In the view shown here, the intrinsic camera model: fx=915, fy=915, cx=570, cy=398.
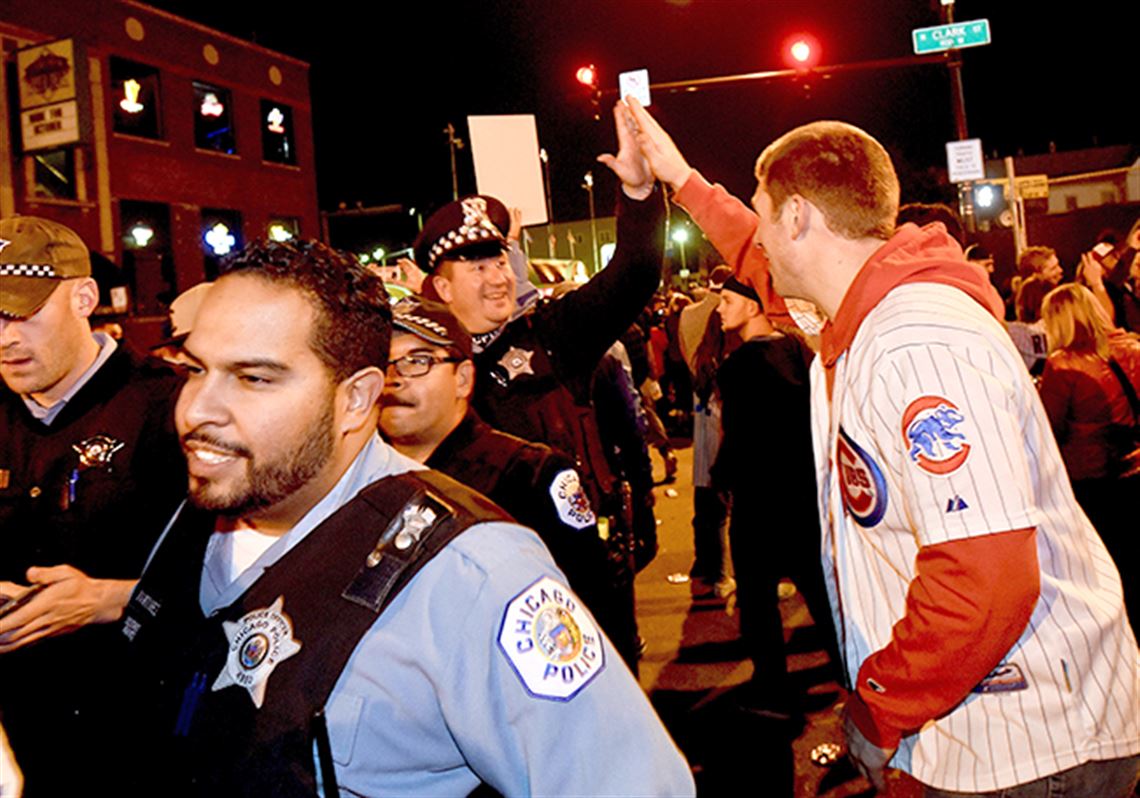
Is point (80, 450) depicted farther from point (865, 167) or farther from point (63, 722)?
point (865, 167)

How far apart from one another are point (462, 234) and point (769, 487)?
2334 mm

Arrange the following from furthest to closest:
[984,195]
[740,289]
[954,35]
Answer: [984,195] < [954,35] < [740,289]

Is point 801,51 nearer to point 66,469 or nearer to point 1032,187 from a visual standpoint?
point 1032,187

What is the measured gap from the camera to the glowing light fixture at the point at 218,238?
30.5 metres

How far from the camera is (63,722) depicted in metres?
2.75

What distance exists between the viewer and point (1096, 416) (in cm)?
530

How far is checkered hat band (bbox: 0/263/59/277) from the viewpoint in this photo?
2947 millimetres

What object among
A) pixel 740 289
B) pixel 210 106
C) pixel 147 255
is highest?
pixel 210 106

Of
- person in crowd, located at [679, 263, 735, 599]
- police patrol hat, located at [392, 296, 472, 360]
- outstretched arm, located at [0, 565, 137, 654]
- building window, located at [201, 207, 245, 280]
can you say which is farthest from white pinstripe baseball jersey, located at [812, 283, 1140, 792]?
building window, located at [201, 207, 245, 280]

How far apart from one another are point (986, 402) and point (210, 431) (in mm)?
1558

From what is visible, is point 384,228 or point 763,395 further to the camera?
point 384,228

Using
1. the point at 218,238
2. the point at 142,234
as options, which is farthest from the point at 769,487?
the point at 218,238

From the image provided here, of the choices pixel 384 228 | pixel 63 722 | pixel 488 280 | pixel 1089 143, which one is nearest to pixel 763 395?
pixel 488 280

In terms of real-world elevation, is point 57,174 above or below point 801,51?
above
